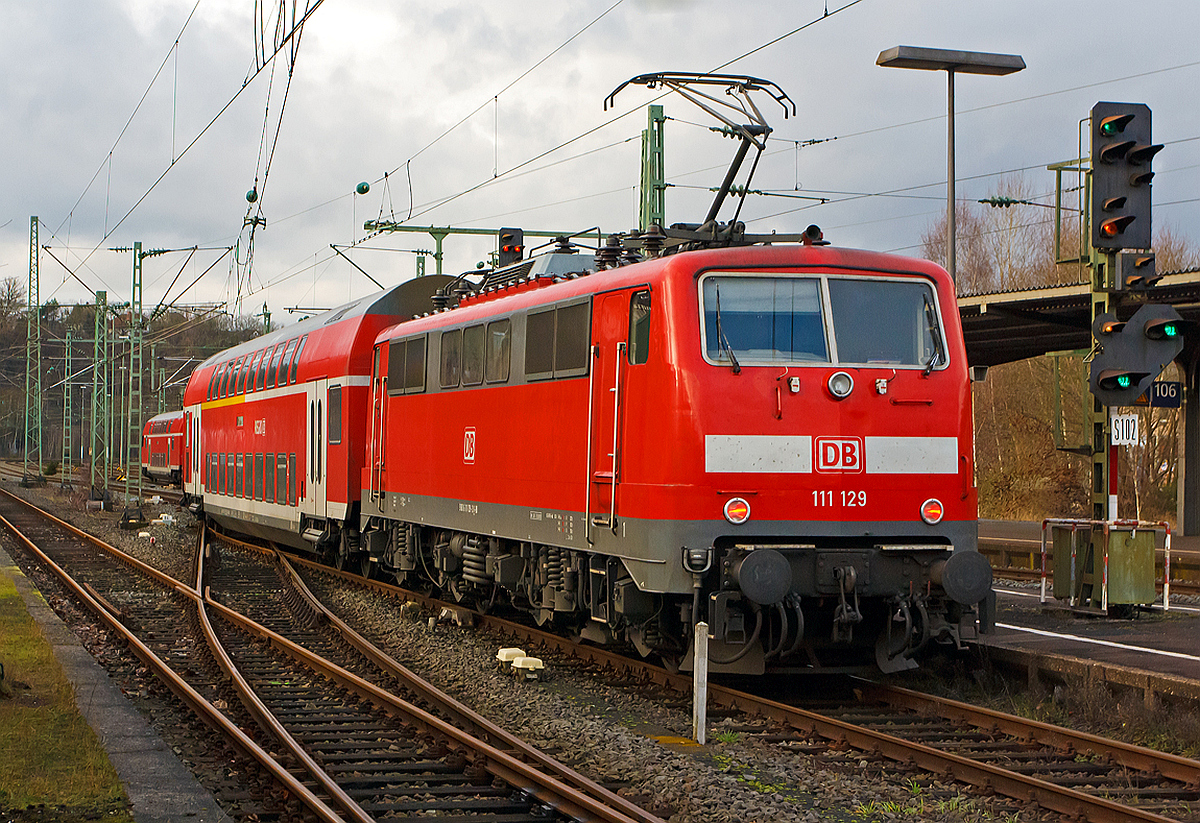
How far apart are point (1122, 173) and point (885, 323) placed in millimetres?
4720

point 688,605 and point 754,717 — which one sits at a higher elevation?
point 688,605

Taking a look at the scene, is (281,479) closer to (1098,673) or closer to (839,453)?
(839,453)

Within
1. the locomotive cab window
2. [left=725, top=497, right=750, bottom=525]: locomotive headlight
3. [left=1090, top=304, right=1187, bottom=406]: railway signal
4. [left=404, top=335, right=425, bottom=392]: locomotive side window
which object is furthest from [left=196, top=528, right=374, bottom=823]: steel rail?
[left=1090, top=304, right=1187, bottom=406]: railway signal

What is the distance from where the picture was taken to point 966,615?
10352 mm

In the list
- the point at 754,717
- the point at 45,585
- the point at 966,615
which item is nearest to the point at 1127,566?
the point at 966,615

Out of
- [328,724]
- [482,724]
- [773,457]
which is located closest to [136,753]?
[328,724]

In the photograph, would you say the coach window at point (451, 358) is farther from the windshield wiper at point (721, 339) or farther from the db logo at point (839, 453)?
the db logo at point (839, 453)

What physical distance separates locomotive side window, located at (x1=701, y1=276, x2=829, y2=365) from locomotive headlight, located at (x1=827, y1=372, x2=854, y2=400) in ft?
0.67

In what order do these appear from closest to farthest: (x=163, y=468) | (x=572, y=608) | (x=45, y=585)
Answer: (x=572, y=608)
(x=45, y=585)
(x=163, y=468)

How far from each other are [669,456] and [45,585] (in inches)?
576

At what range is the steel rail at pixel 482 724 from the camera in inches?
289

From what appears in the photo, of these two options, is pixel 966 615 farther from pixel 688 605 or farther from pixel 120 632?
pixel 120 632

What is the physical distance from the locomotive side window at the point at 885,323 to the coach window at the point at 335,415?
33.7 feet

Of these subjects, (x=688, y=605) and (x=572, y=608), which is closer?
(x=688, y=605)
